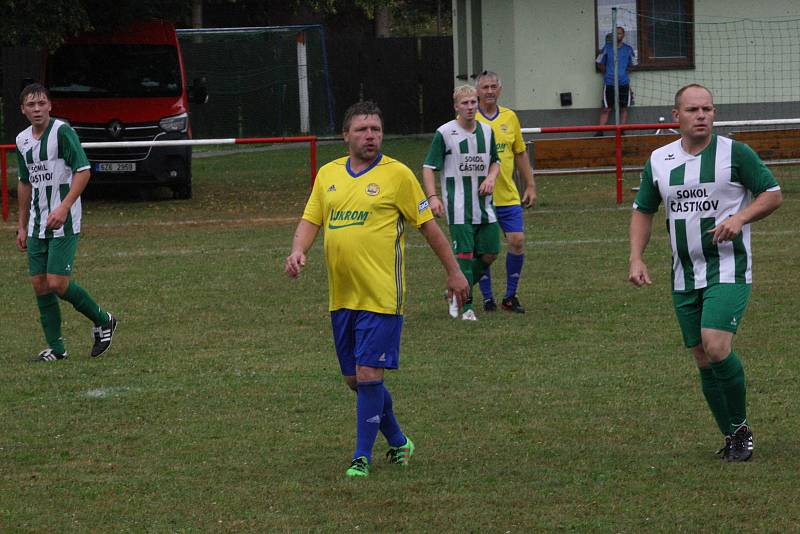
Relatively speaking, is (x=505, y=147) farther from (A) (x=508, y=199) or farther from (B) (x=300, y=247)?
(B) (x=300, y=247)

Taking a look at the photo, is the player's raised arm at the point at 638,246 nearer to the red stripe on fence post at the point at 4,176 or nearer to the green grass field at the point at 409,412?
the green grass field at the point at 409,412

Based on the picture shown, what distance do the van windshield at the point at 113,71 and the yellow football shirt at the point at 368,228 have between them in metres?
15.6

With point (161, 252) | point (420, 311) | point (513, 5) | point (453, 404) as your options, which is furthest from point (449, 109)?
point (453, 404)

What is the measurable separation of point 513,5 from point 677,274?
2048 centimetres

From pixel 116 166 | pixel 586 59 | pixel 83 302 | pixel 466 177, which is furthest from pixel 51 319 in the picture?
pixel 586 59

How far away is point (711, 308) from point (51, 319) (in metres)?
5.31

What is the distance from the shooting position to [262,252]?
52.4 ft

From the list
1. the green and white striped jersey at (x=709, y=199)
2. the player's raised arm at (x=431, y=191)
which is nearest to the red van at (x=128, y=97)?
the player's raised arm at (x=431, y=191)

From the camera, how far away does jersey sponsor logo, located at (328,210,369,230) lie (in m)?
6.67

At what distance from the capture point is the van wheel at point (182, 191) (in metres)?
22.4

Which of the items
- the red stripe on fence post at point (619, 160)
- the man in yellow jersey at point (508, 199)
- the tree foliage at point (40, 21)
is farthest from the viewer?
the tree foliage at point (40, 21)

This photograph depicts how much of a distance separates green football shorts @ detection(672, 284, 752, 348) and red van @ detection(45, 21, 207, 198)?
50.8 ft

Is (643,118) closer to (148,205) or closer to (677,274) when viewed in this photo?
(148,205)

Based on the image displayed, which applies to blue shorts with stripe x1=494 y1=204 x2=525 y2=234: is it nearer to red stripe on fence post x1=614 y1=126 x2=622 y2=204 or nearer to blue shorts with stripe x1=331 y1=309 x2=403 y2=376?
blue shorts with stripe x1=331 y1=309 x2=403 y2=376
